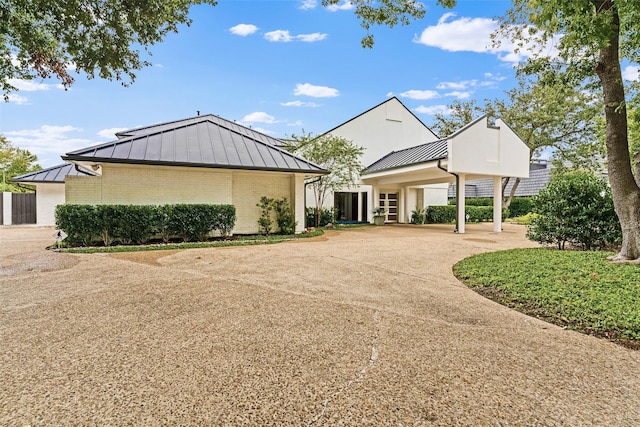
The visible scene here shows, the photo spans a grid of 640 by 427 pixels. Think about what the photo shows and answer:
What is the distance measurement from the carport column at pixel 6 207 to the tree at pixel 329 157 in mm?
17378

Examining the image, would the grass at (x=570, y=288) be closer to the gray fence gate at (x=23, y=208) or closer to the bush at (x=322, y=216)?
the bush at (x=322, y=216)

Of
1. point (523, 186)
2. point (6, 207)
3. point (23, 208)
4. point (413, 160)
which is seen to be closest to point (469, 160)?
point (413, 160)

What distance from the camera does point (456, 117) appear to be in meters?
26.1

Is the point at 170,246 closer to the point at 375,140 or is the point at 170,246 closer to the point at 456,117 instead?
the point at 375,140

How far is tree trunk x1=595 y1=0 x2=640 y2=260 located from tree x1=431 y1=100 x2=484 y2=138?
65.3 ft

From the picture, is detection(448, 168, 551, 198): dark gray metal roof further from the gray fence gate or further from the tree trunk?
the gray fence gate


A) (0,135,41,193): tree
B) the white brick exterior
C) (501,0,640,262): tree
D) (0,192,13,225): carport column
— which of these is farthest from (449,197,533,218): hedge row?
(0,135,41,193): tree

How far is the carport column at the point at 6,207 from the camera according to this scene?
63.4 ft

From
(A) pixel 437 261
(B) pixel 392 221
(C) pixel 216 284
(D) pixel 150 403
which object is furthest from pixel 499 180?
(D) pixel 150 403

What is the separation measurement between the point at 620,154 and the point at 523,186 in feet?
88.1

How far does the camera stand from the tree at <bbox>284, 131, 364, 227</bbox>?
1677cm

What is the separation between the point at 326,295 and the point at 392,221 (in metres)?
17.5

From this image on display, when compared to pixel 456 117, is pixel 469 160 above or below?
below

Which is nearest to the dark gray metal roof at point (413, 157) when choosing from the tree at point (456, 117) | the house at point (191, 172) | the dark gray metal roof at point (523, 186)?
the house at point (191, 172)
